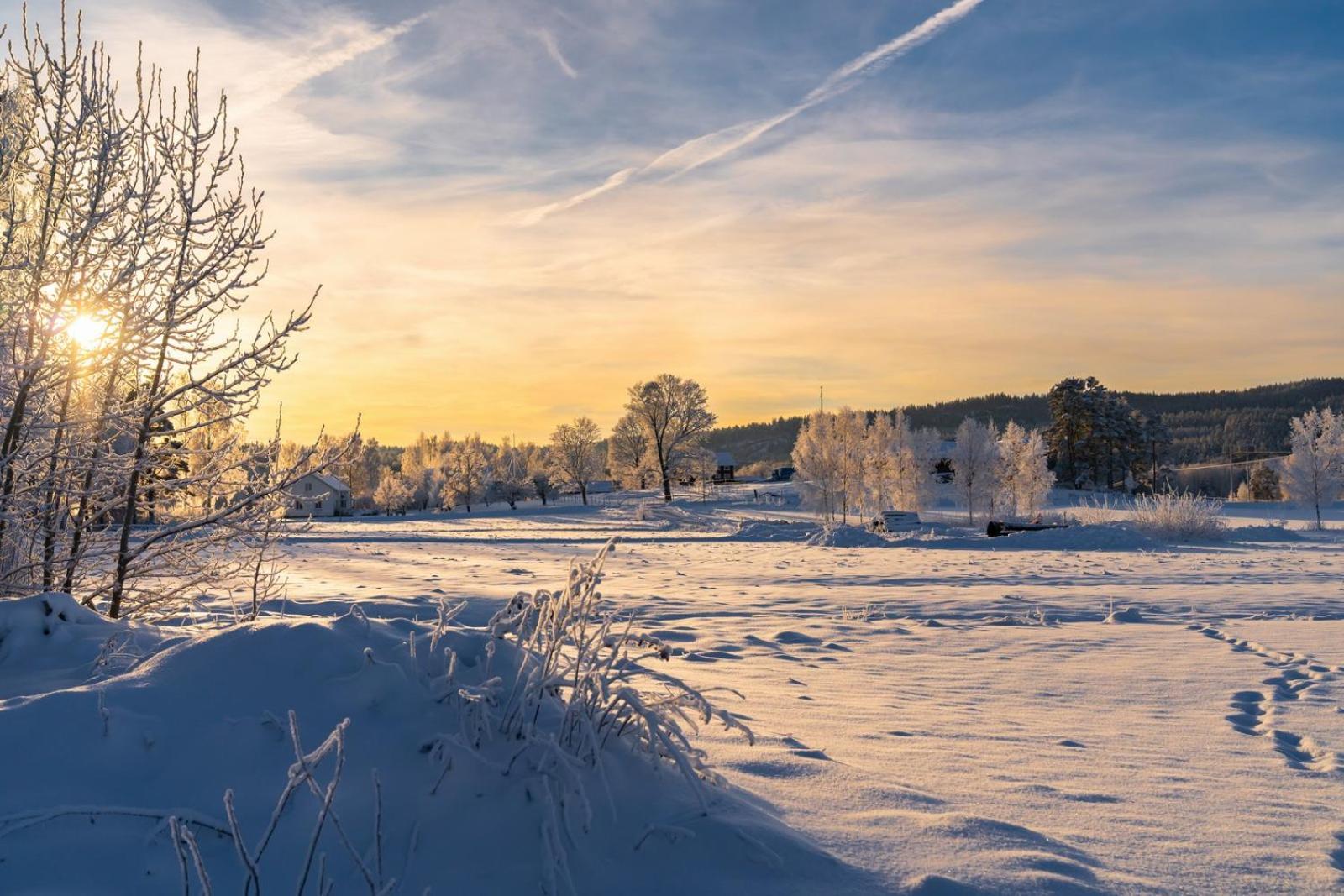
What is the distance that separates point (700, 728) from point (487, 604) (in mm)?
5401

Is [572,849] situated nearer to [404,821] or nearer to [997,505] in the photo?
[404,821]

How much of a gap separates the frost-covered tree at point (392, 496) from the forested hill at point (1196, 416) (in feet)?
195

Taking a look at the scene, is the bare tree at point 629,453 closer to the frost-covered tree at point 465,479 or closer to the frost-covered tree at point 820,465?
the frost-covered tree at point 465,479

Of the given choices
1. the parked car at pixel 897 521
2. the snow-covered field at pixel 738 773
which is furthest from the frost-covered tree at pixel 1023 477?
the snow-covered field at pixel 738 773

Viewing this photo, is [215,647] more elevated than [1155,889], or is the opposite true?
[215,647]

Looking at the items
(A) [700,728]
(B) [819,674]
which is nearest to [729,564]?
(B) [819,674]

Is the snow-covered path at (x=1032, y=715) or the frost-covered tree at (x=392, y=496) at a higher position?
the snow-covered path at (x=1032, y=715)

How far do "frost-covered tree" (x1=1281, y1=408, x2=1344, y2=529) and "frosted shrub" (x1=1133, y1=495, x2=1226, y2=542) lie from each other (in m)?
17.1

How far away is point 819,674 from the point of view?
237 inches

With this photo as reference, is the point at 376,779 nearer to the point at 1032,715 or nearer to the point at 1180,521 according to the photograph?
the point at 1032,715

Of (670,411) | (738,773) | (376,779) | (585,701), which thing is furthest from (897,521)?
(376,779)

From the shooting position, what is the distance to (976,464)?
48531mm

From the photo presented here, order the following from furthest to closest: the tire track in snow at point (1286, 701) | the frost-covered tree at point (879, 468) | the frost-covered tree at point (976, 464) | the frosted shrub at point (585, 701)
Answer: the frost-covered tree at point (879, 468), the frost-covered tree at point (976, 464), the tire track in snow at point (1286, 701), the frosted shrub at point (585, 701)

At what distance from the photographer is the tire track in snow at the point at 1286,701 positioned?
12.1 feet
